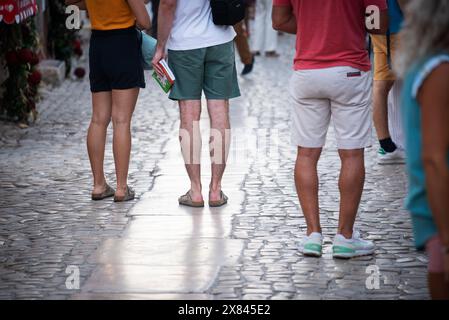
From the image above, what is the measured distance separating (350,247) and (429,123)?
2.87 meters

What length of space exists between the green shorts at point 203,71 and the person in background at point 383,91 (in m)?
1.44

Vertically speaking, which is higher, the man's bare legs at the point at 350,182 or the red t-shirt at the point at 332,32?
the red t-shirt at the point at 332,32

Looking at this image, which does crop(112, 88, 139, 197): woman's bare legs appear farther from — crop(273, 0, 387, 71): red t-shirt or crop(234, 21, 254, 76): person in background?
crop(234, 21, 254, 76): person in background

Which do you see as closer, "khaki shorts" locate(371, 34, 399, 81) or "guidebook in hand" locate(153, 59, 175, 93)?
"guidebook in hand" locate(153, 59, 175, 93)

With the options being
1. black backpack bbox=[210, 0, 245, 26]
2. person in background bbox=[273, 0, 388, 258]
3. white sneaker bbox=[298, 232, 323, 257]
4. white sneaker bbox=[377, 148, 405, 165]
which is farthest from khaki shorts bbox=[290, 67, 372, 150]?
white sneaker bbox=[377, 148, 405, 165]

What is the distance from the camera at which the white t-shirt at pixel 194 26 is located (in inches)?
306

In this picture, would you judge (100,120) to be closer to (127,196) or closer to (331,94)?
(127,196)

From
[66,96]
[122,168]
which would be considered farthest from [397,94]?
[66,96]

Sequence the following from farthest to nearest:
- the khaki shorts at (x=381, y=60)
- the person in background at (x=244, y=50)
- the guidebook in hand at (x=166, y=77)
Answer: the person in background at (x=244, y=50)
the khaki shorts at (x=381, y=60)
the guidebook in hand at (x=166, y=77)

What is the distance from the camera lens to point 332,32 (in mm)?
6301

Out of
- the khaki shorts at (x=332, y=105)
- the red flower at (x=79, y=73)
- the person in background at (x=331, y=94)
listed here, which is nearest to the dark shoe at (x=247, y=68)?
the red flower at (x=79, y=73)

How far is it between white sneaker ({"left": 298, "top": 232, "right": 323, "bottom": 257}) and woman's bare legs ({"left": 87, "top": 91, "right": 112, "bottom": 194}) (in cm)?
217

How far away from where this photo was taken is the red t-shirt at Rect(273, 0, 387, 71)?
630cm

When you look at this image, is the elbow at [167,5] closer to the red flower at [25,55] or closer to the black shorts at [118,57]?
the black shorts at [118,57]
